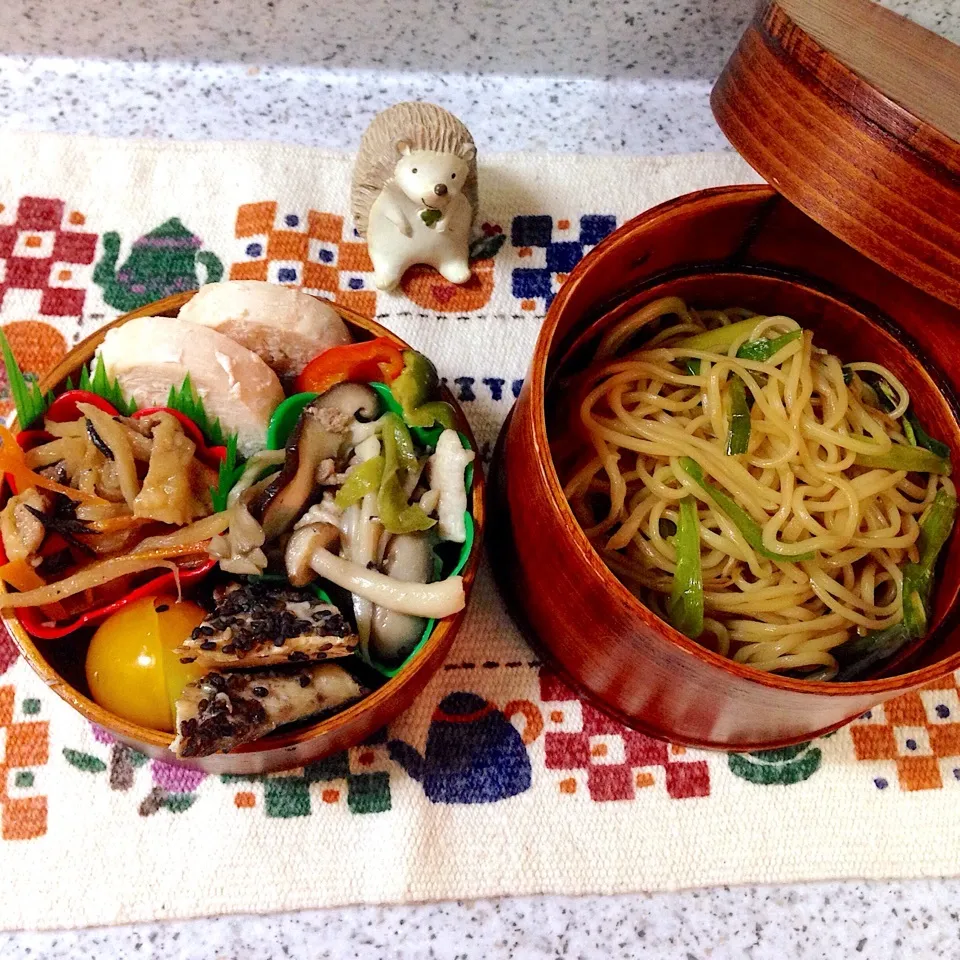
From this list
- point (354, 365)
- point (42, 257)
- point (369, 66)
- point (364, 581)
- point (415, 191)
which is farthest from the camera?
point (369, 66)

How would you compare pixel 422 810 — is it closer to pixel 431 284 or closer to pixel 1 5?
pixel 431 284

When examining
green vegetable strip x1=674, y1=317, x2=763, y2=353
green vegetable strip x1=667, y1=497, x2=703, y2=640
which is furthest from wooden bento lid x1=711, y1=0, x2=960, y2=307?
green vegetable strip x1=667, y1=497, x2=703, y2=640

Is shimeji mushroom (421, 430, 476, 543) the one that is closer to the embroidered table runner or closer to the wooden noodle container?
the wooden noodle container

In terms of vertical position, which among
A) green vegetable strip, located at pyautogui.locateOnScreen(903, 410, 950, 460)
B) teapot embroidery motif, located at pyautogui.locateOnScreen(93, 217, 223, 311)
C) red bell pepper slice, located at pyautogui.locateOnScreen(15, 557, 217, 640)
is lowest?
red bell pepper slice, located at pyautogui.locateOnScreen(15, 557, 217, 640)

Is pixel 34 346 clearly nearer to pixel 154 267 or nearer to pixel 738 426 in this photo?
pixel 154 267

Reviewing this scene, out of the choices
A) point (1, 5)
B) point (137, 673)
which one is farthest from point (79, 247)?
point (137, 673)

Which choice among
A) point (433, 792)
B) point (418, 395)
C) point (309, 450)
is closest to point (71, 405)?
point (309, 450)
